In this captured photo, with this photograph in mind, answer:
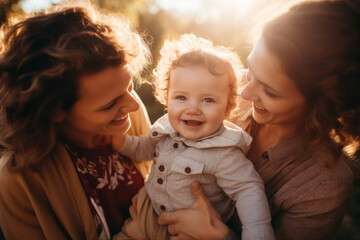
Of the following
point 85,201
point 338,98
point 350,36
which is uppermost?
point 350,36

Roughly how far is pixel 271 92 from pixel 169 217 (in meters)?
1.05

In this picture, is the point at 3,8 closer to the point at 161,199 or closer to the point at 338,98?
the point at 161,199

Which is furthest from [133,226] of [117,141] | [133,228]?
[117,141]

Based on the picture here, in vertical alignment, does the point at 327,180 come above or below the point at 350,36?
below

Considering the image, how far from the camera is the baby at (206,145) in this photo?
5.02ft

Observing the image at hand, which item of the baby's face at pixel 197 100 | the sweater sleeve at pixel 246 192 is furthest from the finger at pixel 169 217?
the baby's face at pixel 197 100

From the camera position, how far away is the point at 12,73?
1.37 metres

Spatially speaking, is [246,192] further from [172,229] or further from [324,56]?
[324,56]

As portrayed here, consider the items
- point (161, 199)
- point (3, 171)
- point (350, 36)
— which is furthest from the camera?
point (161, 199)

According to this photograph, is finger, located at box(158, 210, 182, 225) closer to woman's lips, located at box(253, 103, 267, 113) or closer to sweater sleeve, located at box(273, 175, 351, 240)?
sweater sleeve, located at box(273, 175, 351, 240)

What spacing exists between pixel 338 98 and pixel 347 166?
1.77ft

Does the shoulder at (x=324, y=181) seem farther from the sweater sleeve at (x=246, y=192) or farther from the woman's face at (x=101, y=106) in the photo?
the woman's face at (x=101, y=106)

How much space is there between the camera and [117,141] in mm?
1986

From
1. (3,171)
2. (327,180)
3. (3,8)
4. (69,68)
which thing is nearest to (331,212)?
(327,180)
